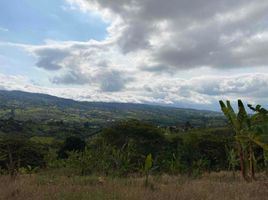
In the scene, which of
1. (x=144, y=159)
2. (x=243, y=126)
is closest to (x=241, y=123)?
(x=243, y=126)

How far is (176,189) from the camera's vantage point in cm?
891

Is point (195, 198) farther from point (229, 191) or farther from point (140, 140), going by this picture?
point (140, 140)

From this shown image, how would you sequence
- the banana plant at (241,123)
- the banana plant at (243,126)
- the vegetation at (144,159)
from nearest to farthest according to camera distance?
the vegetation at (144,159)
the banana plant at (243,126)
the banana plant at (241,123)

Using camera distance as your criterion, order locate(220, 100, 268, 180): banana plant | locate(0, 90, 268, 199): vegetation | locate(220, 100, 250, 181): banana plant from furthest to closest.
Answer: locate(220, 100, 250, 181): banana plant → locate(220, 100, 268, 180): banana plant → locate(0, 90, 268, 199): vegetation

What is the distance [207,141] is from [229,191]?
88.3ft

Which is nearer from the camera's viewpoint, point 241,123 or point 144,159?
point 241,123

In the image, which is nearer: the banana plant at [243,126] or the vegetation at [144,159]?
the vegetation at [144,159]

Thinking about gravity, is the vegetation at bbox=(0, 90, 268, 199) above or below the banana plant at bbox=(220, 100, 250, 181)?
below

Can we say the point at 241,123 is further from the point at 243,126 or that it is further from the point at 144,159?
the point at 144,159

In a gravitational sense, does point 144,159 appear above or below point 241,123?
below

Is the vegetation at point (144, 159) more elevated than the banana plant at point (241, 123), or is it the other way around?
the banana plant at point (241, 123)

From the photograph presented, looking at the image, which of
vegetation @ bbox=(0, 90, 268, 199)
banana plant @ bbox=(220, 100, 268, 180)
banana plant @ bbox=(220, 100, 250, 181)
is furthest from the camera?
banana plant @ bbox=(220, 100, 250, 181)

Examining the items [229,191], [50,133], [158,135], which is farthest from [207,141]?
[50,133]

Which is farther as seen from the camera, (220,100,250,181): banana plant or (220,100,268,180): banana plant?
(220,100,250,181): banana plant
